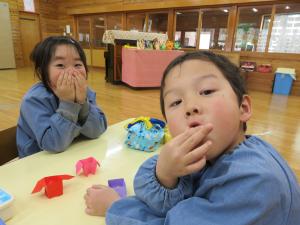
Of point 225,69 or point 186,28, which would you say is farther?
point 186,28

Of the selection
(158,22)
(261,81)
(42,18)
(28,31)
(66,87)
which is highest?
(42,18)

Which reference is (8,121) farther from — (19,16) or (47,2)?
(47,2)

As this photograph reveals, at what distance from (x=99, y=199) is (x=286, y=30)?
660 centimetres

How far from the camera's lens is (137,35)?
552 centimetres

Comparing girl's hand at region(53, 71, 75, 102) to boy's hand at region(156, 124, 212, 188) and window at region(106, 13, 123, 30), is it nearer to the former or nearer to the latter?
boy's hand at region(156, 124, 212, 188)

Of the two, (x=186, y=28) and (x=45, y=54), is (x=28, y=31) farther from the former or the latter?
(x=45, y=54)

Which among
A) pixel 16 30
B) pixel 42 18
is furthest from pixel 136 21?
pixel 16 30

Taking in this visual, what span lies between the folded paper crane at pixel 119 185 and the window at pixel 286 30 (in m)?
6.40

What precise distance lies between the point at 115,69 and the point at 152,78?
41.6 inches

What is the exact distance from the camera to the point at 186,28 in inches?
290

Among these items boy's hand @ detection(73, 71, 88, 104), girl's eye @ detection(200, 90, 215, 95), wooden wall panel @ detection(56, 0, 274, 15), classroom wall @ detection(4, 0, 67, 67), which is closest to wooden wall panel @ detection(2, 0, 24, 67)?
classroom wall @ detection(4, 0, 67, 67)

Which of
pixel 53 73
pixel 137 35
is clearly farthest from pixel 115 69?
pixel 53 73

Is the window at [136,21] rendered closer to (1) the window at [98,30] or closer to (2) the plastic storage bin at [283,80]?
(1) the window at [98,30]

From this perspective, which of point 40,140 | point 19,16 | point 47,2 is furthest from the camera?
point 47,2
